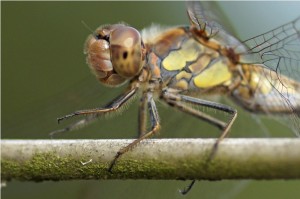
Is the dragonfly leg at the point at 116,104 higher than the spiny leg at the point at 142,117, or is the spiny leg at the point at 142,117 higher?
the dragonfly leg at the point at 116,104

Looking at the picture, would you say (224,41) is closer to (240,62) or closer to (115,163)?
(240,62)

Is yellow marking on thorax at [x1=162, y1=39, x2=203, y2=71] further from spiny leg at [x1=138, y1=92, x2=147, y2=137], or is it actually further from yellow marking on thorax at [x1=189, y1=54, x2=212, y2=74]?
spiny leg at [x1=138, y1=92, x2=147, y2=137]

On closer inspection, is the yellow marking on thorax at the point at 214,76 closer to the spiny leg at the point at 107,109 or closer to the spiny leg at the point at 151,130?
the spiny leg at the point at 151,130

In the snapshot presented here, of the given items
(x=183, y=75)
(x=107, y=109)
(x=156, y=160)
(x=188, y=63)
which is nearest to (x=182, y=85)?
(x=183, y=75)

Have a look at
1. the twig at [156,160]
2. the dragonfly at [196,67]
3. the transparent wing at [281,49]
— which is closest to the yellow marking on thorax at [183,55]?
the dragonfly at [196,67]

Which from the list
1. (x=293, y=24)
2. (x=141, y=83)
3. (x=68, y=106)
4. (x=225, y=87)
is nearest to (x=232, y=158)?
(x=293, y=24)

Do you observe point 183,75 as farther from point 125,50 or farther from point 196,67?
point 125,50

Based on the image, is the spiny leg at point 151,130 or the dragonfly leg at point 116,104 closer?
the spiny leg at point 151,130
